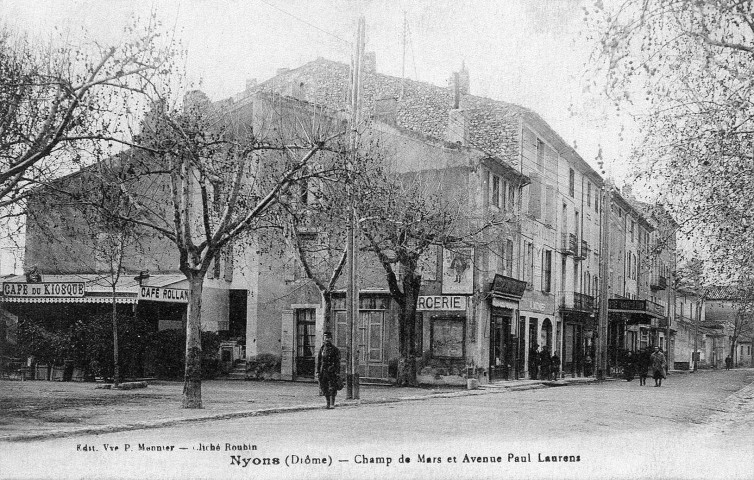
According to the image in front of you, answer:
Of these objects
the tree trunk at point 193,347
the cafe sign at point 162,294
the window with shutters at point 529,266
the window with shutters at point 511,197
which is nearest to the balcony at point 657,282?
the window with shutters at point 529,266

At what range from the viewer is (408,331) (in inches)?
1035

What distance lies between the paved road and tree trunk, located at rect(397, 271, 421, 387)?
11188 mm

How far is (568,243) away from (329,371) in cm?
2183

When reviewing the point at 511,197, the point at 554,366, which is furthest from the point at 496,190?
the point at 554,366

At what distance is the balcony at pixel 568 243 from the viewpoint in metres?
36.8

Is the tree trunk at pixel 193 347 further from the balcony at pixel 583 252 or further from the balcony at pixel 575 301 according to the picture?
the balcony at pixel 583 252

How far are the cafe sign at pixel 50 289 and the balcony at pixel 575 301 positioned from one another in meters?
20.7

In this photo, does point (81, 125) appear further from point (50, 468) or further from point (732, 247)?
point (732, 247)

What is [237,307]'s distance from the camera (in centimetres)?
3109

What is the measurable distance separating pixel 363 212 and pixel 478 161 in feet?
28.7

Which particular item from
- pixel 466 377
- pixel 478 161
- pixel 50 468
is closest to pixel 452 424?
pixel 50 468

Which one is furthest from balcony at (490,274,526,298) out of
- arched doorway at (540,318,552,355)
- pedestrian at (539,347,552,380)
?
arched doorway at (540,318,552,355)

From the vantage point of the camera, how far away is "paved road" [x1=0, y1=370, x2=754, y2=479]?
10.7 m

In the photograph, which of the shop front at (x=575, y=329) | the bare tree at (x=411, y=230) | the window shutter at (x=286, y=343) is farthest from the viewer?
the shop front at (x=575, y=329)
